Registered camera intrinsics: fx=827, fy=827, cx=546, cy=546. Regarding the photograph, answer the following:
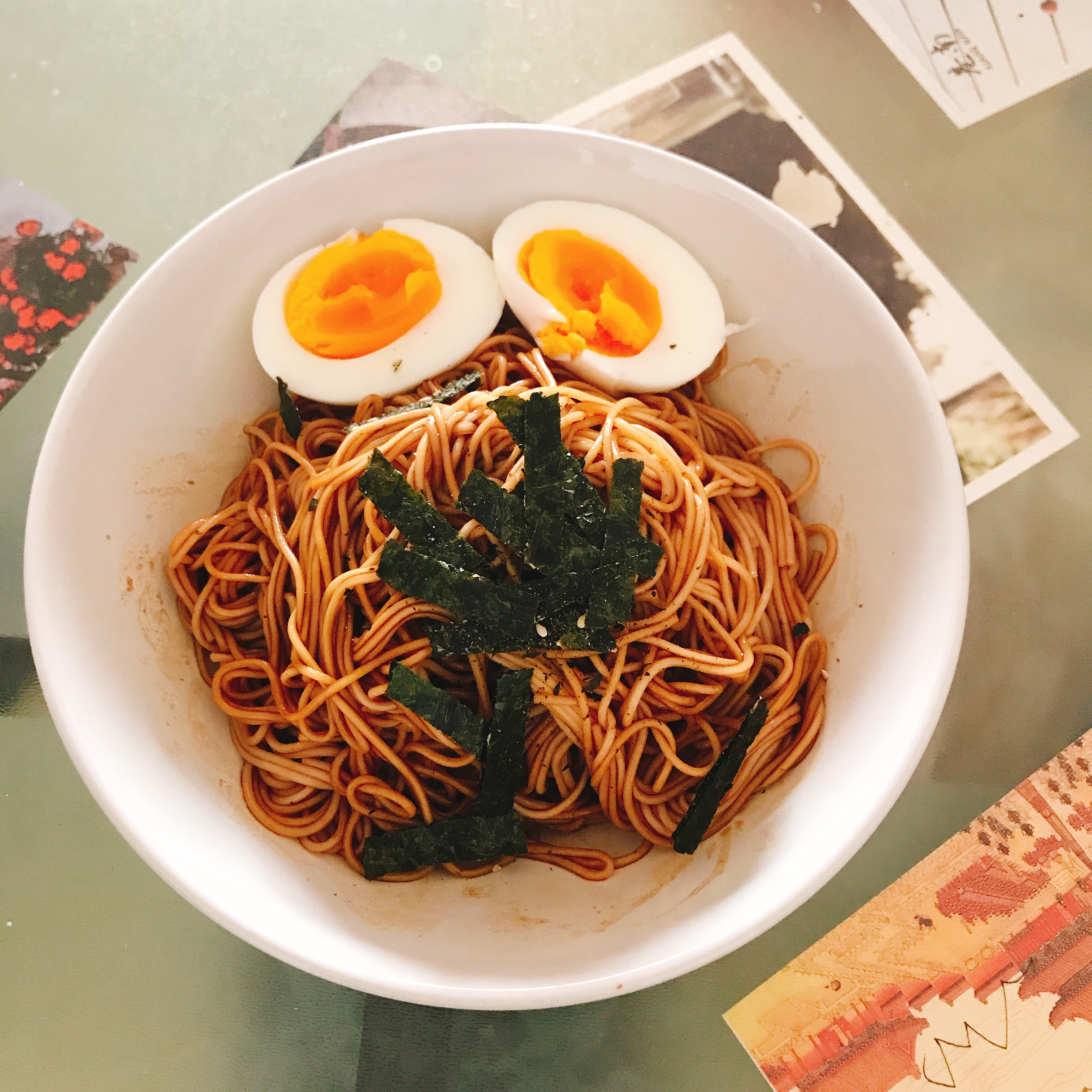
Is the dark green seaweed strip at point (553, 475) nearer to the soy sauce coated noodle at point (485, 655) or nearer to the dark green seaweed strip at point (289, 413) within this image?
the soy sauce coated noodle at point (485, 655)

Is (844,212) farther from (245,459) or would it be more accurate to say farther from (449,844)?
(449,844)

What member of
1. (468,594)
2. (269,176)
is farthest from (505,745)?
(269,176)

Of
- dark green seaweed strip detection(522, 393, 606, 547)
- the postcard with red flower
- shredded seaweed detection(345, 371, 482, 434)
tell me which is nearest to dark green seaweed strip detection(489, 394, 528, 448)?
dark green seaweed strip detection(522, 393, 606, 547)

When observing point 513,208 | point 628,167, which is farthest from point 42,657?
point 628,167

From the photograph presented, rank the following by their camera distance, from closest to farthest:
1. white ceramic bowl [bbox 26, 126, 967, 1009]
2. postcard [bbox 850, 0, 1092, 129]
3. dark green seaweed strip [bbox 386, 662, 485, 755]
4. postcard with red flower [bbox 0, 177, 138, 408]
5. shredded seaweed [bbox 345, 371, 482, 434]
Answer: white ceramic bowl [bbox 26, 126, 967, 1009] → dark green seaweed strip [bbox 386, 662, 485, 755] → shredded seaweed [bbox 345, 371, 482, 434] → postcard with red flower [bbox 0, 177, 138, 408] → postcard [bbox 850, 0, 1092, 129]

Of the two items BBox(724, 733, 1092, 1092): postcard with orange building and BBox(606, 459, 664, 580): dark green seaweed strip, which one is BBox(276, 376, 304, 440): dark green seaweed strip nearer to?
BBox(606, 459, 664, 580): dark green seaweed strip

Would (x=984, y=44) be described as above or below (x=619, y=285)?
above
